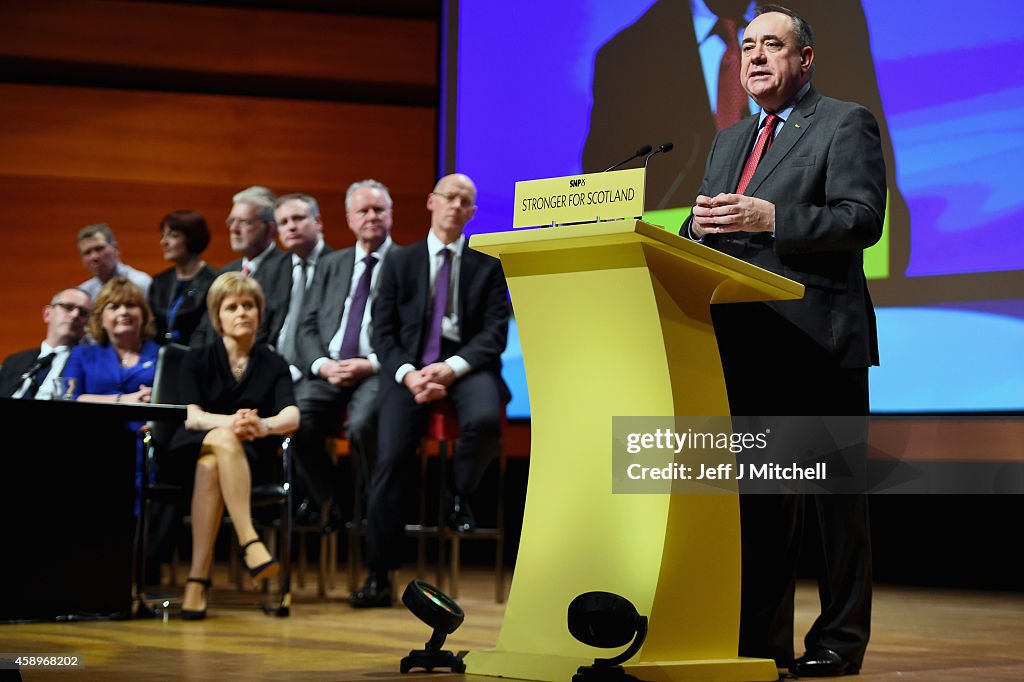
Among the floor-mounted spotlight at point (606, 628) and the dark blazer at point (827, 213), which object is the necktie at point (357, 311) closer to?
the dark blazer at point (827, 213)

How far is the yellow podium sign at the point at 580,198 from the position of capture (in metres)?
2.03

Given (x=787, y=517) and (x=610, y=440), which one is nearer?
(x=610, y=440)

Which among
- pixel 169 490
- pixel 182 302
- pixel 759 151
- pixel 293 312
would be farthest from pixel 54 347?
pixel 759 151

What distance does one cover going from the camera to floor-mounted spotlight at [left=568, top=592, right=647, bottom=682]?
1994 millimetres

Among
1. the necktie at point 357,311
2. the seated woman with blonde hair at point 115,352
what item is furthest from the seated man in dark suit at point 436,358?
the seated woman with blonde hair at point 115,352

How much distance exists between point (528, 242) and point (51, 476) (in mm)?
2019

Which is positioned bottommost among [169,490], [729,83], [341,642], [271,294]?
[341,642]

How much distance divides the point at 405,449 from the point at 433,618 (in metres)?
1.93

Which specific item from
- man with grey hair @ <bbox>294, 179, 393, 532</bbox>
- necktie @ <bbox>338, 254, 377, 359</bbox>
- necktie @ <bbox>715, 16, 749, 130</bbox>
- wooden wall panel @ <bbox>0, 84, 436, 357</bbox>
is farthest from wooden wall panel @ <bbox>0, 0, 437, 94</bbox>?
necktie @ <bbox>715, 16, 749, 130</bbox>

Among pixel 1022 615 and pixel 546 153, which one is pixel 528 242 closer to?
pixel 1022 615

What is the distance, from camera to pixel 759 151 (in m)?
2.70

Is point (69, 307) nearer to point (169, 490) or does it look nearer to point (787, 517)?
point (169, 490)

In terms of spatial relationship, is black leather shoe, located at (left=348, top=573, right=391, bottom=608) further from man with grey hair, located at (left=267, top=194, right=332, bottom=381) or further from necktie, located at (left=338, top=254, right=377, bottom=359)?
man with grey hair, located at (left=267, top=194, right=332, bottom=381)

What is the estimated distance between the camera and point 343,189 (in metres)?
6.74
